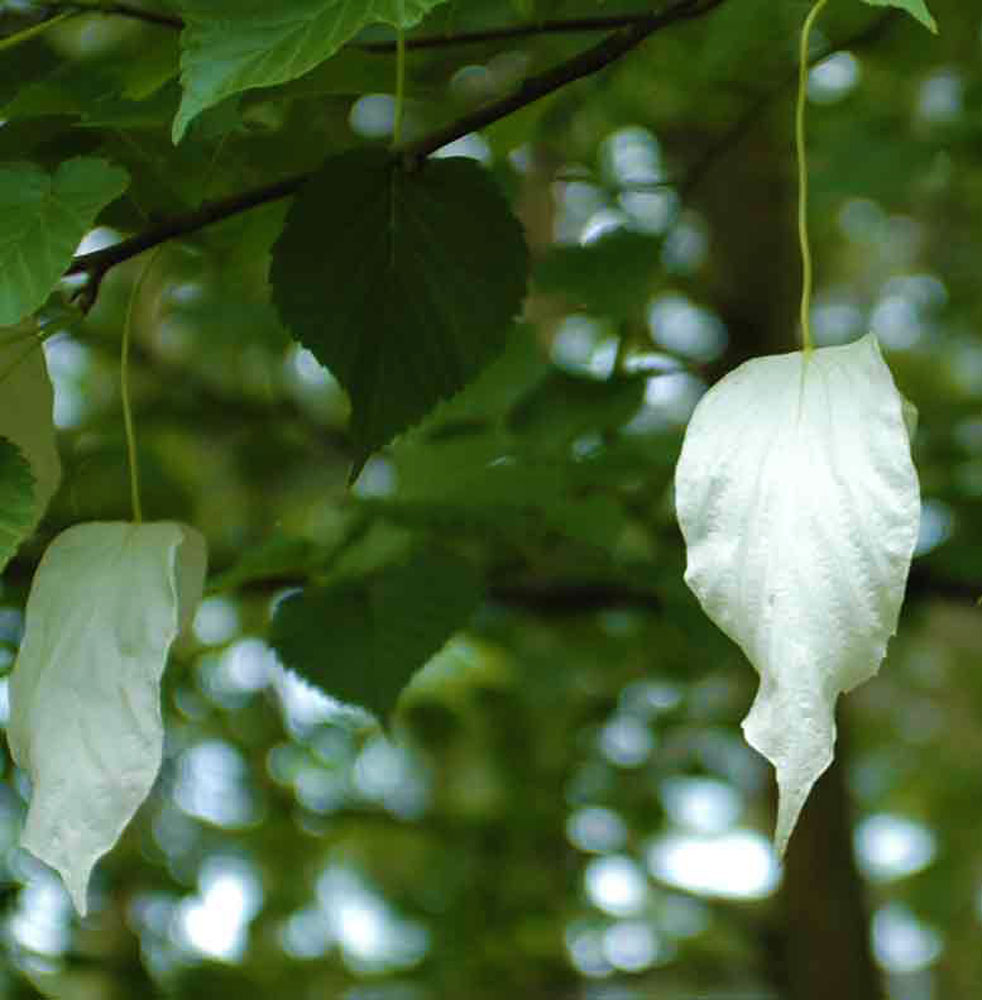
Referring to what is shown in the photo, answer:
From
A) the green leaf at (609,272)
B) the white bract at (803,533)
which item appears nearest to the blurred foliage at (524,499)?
the green leaf at (609,272)

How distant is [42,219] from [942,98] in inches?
58.9

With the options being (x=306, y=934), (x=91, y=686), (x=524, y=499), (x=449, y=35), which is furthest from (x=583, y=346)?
(x=91, y=686)

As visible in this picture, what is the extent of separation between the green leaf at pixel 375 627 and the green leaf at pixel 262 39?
464 millimetres

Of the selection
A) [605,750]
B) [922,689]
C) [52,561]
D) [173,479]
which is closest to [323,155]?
[52,561]

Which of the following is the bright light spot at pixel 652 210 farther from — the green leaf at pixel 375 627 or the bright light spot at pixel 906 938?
the bright light spot at pixel 906 938

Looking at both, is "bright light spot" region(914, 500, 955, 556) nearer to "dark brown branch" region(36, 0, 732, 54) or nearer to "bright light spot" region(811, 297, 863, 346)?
"bright light spot" region(811, 297, 863, 346)

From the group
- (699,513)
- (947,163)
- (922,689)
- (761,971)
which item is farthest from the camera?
(922,689)

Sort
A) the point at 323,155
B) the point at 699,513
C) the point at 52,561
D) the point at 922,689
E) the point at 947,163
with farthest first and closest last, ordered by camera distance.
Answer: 1. the point at 922,689
2. the point at 947,163
3. the point at 323,155
4. the point at 52,561
5. the point at 699,513

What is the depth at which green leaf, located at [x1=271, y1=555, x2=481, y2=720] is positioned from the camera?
3.47 ft

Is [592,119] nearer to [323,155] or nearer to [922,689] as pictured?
[323,155]

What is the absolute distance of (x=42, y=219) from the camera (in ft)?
2.28

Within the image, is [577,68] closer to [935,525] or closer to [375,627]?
[375,627]

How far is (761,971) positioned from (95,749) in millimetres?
1766

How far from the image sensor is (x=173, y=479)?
1.58m
